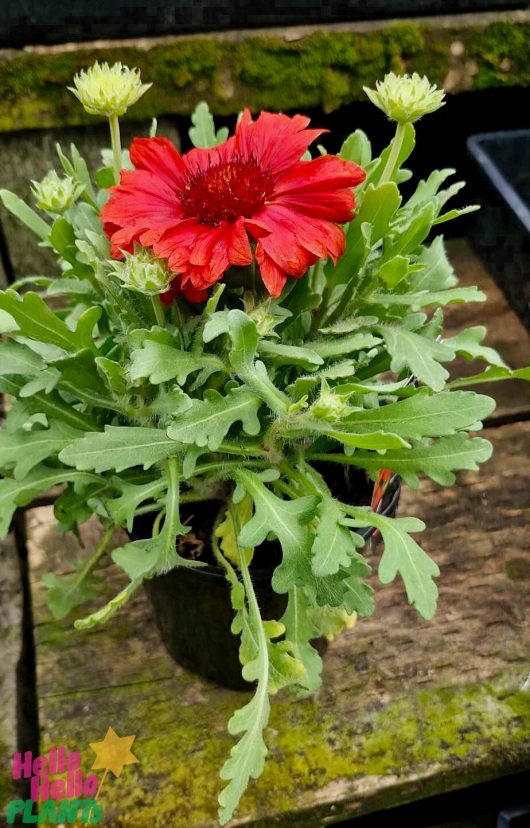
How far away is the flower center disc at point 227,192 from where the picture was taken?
562mm

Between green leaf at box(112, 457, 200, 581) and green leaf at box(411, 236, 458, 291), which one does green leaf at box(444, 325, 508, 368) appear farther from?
green leaf at box(112, 457, 200, 581)

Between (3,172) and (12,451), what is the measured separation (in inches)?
22.3

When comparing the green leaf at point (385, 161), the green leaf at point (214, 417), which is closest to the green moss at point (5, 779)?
the green leaf at point (214, 417)

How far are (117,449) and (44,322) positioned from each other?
0.39 feet

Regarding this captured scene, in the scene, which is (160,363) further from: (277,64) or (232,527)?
(277,64)

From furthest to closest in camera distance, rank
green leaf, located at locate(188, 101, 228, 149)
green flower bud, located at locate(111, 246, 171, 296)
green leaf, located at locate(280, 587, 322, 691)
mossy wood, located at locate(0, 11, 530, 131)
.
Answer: mossy wood, located at locate(0, 11, 530, 131) < green leaf, located at locate(188, 101, 228, 149) < green leaf, located at locate(280, 587, 322, 691) < green flower bud, located at locate(111, 246, 171, 296)

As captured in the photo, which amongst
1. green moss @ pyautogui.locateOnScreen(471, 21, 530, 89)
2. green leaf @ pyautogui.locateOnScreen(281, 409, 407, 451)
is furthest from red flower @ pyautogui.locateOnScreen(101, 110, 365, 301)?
green moss @ pyautogui.locateOnScreen(471, 21, 530, 89)

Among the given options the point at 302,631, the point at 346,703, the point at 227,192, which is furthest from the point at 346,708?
the point at 227,192

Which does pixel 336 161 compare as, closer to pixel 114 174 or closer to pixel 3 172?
pixel 114 174

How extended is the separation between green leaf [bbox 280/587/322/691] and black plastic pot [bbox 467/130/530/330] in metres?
0.61

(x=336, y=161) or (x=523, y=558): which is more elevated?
(x=336, y=161)

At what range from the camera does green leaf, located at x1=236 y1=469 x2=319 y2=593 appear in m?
0.57

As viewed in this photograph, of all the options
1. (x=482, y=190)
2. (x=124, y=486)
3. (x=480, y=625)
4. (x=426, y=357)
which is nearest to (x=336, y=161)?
(x=426, y=357)

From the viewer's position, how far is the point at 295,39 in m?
1.02
